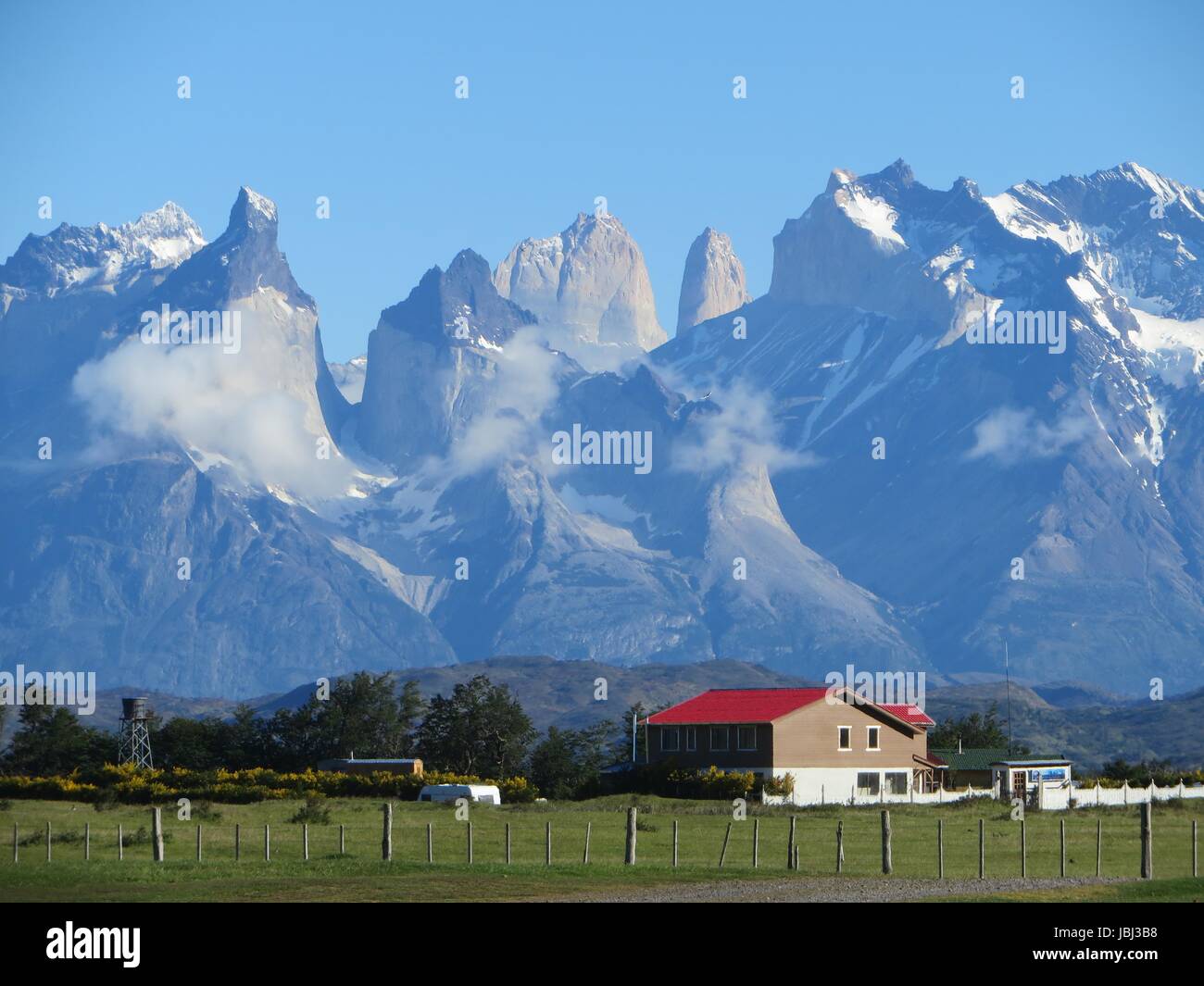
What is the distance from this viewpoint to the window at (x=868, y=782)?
320ft

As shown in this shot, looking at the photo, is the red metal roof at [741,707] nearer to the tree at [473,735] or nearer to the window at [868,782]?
the window at [868,782]

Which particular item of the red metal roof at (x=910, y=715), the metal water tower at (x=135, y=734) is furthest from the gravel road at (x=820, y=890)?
the metal water tower at (x=135, y=734)

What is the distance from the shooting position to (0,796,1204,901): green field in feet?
131

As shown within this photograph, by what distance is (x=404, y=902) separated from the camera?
1438 inches

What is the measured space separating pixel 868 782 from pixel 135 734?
4245cm

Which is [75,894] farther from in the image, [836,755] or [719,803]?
[836,755]

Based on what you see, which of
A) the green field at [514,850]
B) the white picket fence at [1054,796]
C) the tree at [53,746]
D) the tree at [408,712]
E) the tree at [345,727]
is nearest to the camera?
the green field at [514,850]

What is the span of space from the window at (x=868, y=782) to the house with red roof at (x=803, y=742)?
1.8 inches

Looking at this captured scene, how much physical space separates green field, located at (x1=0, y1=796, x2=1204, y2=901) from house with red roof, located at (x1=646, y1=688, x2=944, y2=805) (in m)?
11.4

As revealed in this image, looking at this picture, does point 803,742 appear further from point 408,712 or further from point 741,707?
point 408,712

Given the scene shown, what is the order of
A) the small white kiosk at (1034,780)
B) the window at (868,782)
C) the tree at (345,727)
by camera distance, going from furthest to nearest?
the tree at (345,727) → the window at (868,782) → the small white kiosk at (1034,780)

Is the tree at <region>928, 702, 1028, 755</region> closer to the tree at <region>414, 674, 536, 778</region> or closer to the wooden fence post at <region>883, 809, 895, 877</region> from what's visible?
the tree at <region>414, 674, 536, 778</region>
